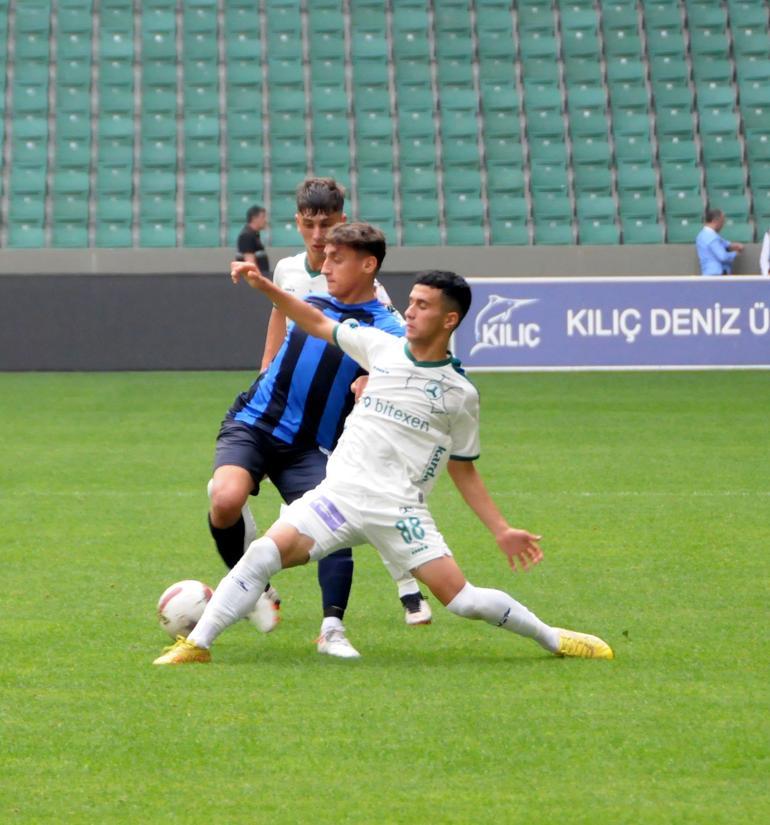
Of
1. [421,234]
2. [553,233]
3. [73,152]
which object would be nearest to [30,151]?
[73,152]

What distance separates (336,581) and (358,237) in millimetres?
1381

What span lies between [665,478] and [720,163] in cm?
1480

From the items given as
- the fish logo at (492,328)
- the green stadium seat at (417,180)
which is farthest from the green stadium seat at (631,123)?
the fish logo at (492,328)

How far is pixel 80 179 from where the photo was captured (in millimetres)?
24844

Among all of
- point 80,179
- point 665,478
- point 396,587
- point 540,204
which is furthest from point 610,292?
point 396,587

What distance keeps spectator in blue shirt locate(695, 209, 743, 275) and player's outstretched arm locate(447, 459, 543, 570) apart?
16828 mm

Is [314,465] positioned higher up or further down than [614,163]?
further down

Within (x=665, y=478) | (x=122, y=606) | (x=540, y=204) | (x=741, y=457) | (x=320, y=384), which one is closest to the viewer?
(x=320, y=384)

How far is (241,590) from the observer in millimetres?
5828

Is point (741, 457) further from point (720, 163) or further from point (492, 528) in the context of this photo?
point (720, 163)

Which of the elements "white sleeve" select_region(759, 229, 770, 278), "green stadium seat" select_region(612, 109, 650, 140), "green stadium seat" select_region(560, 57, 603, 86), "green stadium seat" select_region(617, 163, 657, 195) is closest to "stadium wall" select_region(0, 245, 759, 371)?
"white sleeve" select_region(759, 229, 770, 278)

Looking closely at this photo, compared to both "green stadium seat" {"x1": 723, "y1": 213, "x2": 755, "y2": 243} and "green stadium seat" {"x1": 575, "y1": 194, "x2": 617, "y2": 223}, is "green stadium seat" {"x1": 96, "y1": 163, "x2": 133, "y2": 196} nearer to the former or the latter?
"green stadium seat" {"x1": 575, "y1": 194, "x2": 617, "y2": 223}

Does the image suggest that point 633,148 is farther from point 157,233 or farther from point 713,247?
point 157,233

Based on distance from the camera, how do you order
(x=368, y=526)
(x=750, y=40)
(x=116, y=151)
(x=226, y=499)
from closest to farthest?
(x=368, y=526) → (x=226, y=499) → (x=116, y=151) → (x=750, y=40)
